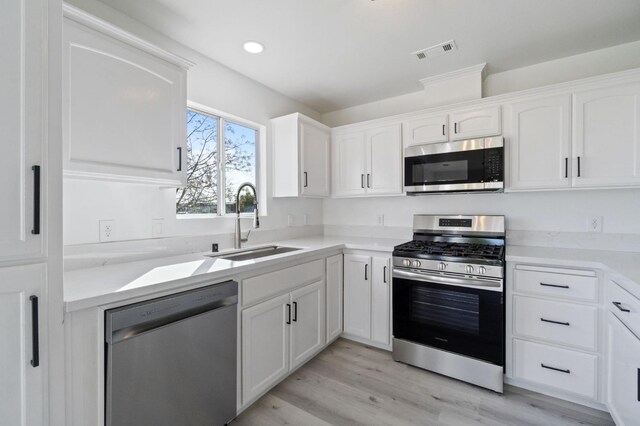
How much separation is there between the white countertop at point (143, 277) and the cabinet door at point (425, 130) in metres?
1.67

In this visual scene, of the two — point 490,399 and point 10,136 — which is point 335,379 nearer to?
point 490,399

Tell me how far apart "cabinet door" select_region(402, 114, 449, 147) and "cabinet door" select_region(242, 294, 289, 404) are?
1889 mm

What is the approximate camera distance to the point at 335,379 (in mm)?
2242

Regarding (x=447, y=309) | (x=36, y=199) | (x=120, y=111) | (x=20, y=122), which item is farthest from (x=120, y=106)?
(x=447, y=309)

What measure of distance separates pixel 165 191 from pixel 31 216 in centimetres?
113

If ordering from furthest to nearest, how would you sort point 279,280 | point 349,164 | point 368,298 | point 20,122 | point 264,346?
point 349,164
point 368,298
point 279,280
point 264,346
point 20,122

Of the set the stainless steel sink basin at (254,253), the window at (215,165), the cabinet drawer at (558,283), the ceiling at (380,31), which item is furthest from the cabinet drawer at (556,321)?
the window at (215,165)

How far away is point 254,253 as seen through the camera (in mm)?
2600

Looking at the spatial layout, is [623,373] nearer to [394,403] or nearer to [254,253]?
[394,403]

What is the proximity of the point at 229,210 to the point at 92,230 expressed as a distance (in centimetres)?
110

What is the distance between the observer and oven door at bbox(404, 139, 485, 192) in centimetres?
248

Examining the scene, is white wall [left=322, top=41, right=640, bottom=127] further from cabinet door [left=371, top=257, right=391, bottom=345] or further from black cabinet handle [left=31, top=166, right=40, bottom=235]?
black cabinet handle [left=31, top=166, right=40, bottom=235]

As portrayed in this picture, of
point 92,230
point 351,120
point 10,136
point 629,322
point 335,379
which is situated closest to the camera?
point 10,136

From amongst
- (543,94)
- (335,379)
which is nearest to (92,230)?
(335,379)
